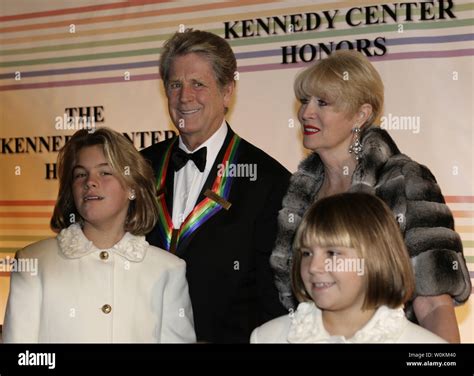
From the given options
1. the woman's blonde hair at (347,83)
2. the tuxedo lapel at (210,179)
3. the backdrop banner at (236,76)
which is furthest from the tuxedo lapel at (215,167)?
the woman's blonde hair at (347,83)

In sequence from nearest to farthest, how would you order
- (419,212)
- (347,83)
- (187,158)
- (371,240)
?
(371,240) → (419,212) → (347,83) → (187,158)

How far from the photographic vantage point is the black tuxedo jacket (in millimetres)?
2564

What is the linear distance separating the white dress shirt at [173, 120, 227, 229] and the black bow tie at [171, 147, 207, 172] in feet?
0.11

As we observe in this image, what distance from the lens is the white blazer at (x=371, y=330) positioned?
209cm

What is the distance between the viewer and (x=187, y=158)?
2633 mm

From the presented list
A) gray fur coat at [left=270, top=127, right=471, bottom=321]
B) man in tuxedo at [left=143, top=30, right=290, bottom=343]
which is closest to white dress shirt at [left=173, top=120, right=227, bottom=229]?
man in tuxedo at [left=143, top=30, right=290, bottom=343]

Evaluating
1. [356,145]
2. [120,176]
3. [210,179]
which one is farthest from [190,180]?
[356,145]

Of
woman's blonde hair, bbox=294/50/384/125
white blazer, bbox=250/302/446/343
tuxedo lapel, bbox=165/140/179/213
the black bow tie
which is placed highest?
woman's blonde hair, bbox=294/50/384/125

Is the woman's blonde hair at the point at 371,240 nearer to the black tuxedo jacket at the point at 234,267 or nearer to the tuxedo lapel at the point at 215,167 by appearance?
the black tuxedo jacket at the point at 234,267

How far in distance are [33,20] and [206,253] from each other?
4.32ft

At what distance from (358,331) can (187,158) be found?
0.89m

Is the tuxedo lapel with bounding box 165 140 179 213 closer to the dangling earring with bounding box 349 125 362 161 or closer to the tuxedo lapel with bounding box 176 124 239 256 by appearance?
the tuxedo lapel with bounding box 176 124 239 256

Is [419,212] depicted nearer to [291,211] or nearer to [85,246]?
[291,211]

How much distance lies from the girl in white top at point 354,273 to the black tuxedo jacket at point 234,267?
43 centimetres
